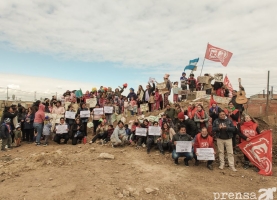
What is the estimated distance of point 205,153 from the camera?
7.89 metres

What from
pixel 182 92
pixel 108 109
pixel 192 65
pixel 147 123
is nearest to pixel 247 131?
pixel 147 123

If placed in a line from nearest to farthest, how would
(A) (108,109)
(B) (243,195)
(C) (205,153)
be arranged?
(B) (243,195) < (C) (205,153) < (A) (108,109)

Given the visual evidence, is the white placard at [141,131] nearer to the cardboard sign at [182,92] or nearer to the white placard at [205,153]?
the white placard at [205,153]

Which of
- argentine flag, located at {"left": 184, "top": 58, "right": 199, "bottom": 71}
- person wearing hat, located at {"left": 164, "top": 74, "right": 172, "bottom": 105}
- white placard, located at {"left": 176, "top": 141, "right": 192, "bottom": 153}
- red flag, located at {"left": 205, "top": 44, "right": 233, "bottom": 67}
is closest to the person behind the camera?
white placard, located at {"left": 176, "top": 141, "right": 192, "bottom": 153}

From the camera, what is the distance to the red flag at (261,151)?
25.6 ft

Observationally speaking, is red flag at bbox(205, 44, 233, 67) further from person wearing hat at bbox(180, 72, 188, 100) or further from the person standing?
the person standing

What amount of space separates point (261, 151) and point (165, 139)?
11.6 feet

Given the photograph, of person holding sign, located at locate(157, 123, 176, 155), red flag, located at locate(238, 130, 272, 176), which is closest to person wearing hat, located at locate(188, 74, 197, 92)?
person holding sign, located at locate(157, 123, 176, 155)

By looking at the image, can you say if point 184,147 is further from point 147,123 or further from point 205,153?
point 147,123

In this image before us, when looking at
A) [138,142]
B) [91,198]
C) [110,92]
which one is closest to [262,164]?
[138,142]

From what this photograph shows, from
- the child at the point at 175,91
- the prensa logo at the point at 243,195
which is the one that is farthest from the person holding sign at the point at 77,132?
the prensa logo at the point at 243,195

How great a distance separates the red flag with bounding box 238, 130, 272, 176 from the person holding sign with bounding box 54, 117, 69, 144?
807cm

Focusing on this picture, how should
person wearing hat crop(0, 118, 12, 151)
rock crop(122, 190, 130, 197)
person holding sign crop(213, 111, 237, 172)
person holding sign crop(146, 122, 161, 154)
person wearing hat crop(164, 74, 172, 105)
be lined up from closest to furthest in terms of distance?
rock crop(122, 190, 130, 197), person holding sign crop(213, 111, 237, 172), person holding sign crop(146, 122, 161, 154), person wearing hat crop(0, 118, 12, 151), person wearing hat crop(164, 74, 172, 105)

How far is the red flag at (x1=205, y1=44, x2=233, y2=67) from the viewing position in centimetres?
1462
